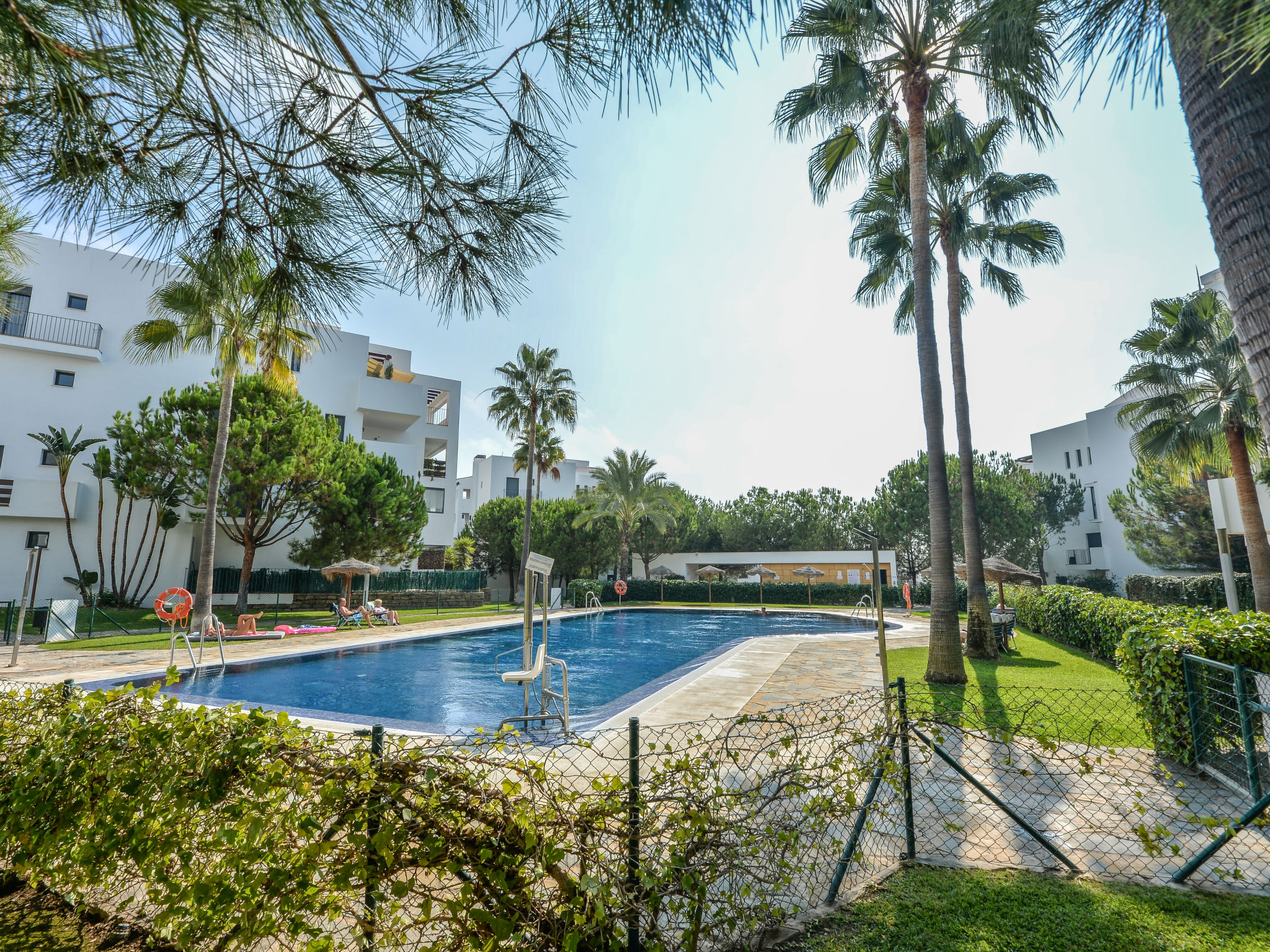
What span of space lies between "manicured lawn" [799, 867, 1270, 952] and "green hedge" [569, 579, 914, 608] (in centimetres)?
2687

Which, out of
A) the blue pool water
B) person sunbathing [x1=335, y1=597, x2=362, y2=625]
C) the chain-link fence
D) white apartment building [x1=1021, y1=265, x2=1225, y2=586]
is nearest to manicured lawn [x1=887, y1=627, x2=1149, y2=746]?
the chain-link fence

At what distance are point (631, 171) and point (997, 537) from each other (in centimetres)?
4295

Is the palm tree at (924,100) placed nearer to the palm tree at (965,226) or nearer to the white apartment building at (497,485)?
the palm tree at (965,226)

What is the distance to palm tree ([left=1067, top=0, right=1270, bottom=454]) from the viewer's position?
2.58 meters

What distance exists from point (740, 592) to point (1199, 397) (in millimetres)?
21405

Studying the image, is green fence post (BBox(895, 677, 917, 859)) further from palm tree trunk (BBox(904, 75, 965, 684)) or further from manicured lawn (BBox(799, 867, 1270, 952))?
palm tree trunk (BBox(904, 75, 965, 684))

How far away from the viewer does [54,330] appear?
2119cm

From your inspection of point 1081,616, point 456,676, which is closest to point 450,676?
point 456,676

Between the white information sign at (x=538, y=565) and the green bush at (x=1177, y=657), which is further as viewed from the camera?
the white information sign at (x=538, y=565)

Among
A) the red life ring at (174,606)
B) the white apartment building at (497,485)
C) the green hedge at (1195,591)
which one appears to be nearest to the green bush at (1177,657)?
the red life ring at (174,606)

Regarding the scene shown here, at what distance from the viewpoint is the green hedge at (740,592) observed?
30.5 m

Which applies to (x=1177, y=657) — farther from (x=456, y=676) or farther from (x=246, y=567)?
(x=246, y=567)

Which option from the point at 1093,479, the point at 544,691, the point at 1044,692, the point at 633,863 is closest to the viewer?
the point at 633,863

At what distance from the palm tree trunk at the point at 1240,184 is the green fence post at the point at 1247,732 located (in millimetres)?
2198
